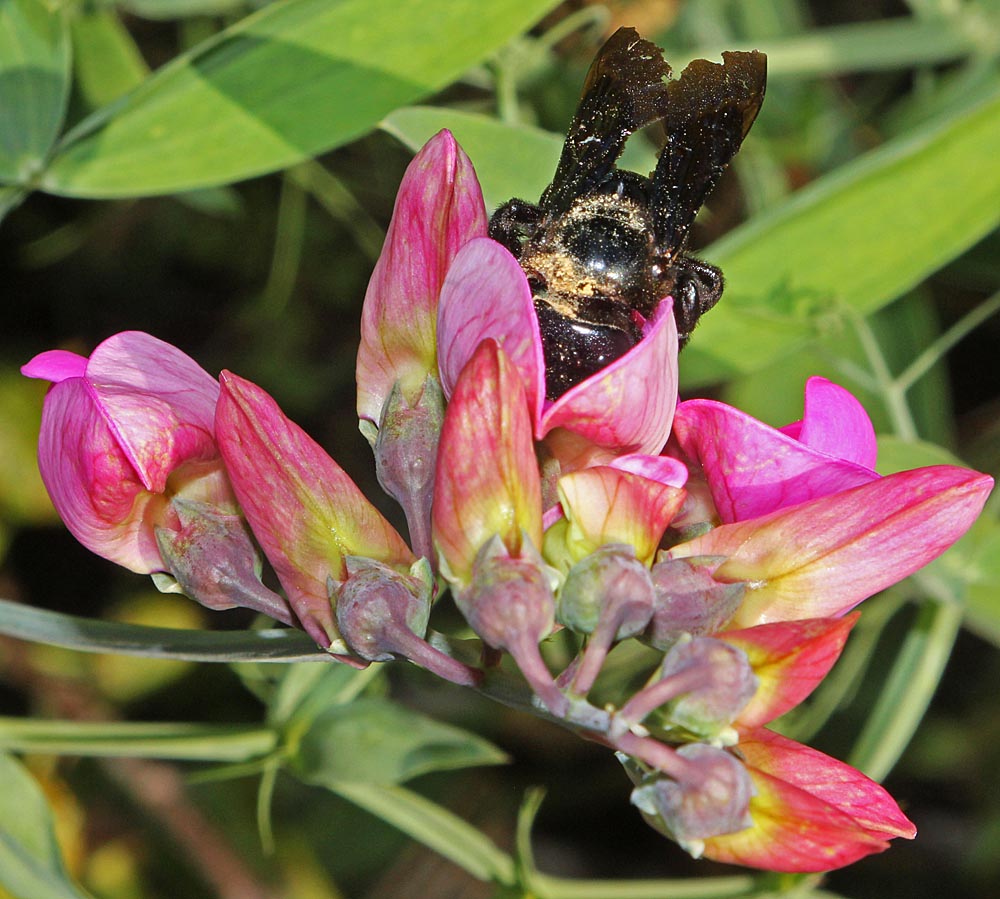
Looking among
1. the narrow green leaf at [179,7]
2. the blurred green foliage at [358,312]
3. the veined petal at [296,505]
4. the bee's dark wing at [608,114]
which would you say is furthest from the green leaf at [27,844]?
the narrow green leaf at [179,7]

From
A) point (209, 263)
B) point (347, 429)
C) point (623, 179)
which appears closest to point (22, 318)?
point (209, 263)

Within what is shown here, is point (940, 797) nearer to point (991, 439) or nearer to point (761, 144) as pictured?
point (991, 439)

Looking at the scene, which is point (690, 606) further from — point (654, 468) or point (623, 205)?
point (623, 205)

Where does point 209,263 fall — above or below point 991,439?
above

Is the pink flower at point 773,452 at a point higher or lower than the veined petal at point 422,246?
lower

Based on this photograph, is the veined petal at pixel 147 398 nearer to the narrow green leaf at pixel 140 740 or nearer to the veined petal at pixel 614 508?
the veined petal at pixel 614 508

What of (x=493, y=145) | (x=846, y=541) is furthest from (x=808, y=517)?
(x=493, y=145)
